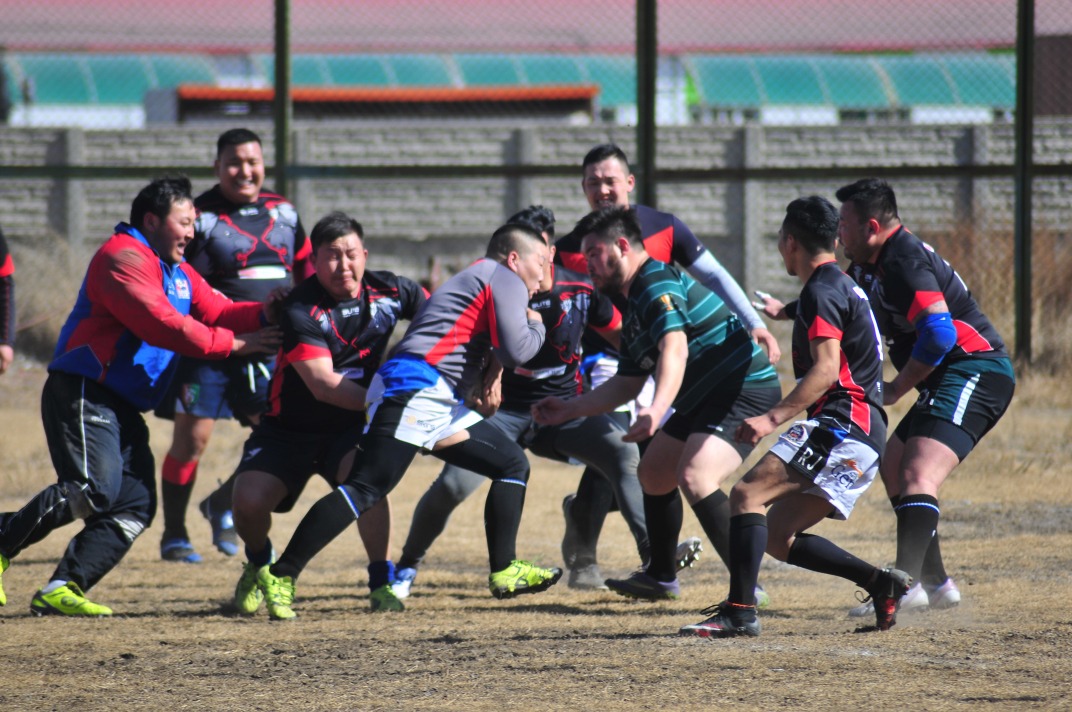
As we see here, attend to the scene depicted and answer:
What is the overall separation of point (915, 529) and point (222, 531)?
3808mm

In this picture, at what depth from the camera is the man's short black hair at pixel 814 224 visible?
5055 mm

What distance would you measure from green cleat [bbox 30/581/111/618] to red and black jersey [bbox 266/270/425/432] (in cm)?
110

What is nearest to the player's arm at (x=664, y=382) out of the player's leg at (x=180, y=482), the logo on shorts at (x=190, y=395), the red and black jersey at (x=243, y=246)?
the red and black jersey at (x=243, y=246)

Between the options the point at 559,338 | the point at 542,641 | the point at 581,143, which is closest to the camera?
the point at 542,641

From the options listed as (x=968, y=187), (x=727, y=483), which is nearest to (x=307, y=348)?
(x=727, y=483)

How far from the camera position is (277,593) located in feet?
18.0

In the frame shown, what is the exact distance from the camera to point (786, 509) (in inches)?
203

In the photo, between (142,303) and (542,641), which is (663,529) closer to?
(542,641)

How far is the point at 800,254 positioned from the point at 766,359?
0.58m

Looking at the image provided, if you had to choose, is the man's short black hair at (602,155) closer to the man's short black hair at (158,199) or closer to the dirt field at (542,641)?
the man's short black hair at (158,199)

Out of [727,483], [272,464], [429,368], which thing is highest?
[429,368]

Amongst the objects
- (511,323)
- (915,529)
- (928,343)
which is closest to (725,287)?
(928,343)

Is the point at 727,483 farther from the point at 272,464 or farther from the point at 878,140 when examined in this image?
the point at 878,140

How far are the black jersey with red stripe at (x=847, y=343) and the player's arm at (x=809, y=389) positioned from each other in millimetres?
34
